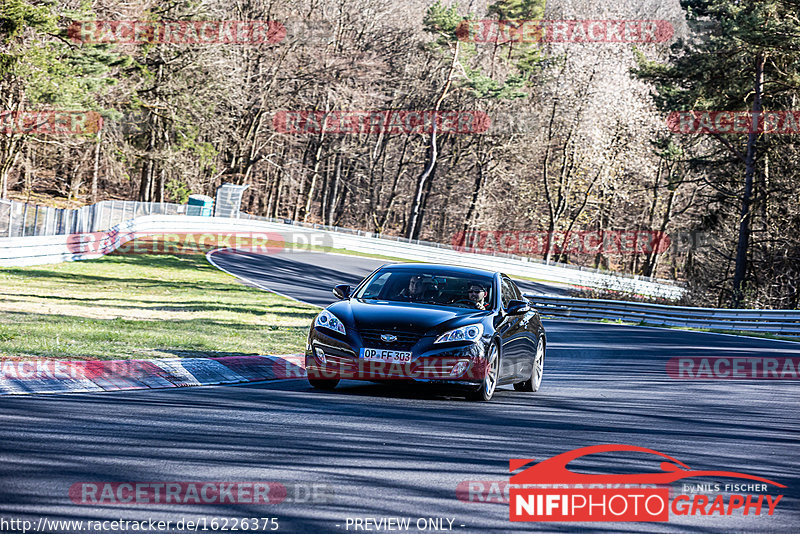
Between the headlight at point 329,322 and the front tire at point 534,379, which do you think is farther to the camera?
the front tire at point 534,379

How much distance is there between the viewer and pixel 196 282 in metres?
28.7

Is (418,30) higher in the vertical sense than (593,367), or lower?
higher

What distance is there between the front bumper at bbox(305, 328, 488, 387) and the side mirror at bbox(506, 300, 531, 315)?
1104mm

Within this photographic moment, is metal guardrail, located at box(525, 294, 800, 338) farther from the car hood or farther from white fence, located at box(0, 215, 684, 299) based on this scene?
the car hood

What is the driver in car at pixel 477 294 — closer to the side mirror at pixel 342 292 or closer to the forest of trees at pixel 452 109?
the side mirror at pixel 342 292

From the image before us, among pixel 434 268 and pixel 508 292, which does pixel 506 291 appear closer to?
pixel 508 292

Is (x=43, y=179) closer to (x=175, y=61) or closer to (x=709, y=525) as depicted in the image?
(x=175, y=61)

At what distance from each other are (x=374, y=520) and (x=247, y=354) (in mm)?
8207

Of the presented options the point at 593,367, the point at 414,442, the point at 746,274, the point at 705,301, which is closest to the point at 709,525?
the point at 414,442

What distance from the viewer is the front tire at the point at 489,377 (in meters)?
10.8

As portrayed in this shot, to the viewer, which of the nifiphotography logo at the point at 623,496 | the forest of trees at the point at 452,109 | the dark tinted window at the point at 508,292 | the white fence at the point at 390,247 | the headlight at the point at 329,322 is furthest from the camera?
the white fence at the point at 390,247

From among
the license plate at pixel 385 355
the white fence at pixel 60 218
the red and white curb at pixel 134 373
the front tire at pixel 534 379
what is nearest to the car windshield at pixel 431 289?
the license plate at pixel 385 355

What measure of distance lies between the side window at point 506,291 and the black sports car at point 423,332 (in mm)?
34

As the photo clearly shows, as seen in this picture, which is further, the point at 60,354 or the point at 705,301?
the point at 705,301
